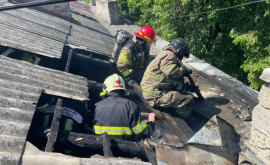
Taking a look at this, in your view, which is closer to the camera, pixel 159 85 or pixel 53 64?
pixel 159 85

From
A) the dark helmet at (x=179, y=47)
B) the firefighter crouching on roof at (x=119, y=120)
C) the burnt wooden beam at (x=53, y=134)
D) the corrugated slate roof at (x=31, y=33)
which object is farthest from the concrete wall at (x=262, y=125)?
the corrugated slate roof at (x=31, y=33)

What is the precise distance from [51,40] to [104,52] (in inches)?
63.8

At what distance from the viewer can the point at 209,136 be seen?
3957 millimetres

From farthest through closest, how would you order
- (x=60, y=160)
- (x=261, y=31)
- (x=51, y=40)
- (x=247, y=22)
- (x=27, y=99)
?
(x=247, y=22), (x=261, y=31), (x=51, y=40), (x=27, y=99), (x=60, y=160)

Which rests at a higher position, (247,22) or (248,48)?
(247,22)

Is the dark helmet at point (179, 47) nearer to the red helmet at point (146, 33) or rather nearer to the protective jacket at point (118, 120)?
the red helmet at point (146, 33)

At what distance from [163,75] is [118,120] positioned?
72.9 inches

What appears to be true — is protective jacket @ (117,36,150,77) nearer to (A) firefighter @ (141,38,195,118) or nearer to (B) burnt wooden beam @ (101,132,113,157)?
(A) firefighter @ (141,38,195,118)

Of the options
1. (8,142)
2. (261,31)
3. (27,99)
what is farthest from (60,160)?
(261,31)

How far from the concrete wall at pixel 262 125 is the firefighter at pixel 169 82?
5.60 ft

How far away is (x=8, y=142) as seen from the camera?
2.42 metres

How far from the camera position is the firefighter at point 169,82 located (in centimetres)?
532

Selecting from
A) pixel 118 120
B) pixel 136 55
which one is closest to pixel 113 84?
pixel 118 120

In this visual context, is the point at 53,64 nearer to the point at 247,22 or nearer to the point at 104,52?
the point at 104,52
